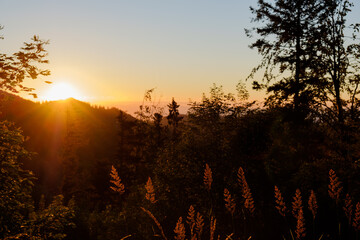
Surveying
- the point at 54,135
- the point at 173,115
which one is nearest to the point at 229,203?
the point at 173,115

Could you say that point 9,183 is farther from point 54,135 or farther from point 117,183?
point 54,135

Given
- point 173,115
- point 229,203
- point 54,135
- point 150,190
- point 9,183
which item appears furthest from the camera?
point 54,135

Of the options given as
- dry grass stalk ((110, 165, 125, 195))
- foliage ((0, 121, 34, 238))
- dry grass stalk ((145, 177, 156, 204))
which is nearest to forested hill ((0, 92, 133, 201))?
foliage ((0, 121, 34, 238))

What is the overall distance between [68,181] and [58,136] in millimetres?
58288

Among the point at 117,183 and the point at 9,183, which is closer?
the point at 117,183

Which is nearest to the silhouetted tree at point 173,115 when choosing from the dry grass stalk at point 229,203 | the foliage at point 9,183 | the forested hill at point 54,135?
the forested hill at point 54,135

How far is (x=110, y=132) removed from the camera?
10938 centimetres

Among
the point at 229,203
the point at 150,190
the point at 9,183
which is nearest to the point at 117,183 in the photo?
the point at 150,190

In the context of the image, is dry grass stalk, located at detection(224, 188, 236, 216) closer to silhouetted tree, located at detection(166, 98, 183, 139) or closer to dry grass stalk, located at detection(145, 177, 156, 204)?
dry grass stalk, located at detection(145, 177, 156, 204)

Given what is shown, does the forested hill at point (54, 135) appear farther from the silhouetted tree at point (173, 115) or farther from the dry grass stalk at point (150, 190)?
the dry grass stalk at point (150, 190)

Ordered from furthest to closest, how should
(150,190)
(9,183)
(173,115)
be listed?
(173,115) < (9,183) < (150,190)

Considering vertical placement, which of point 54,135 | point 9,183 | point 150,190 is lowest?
point 9,183

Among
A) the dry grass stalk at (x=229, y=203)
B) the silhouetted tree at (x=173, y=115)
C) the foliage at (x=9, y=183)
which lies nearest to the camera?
the dry grass stalk at (x=229, y=203)

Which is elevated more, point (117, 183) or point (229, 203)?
point (117, 183)
